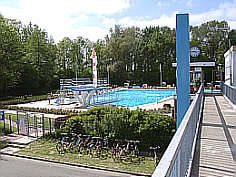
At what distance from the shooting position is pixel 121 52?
1751 inches

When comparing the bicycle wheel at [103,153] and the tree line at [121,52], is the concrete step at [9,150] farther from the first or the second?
the tree line at [121,52]

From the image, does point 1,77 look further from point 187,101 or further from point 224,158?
point 224,158

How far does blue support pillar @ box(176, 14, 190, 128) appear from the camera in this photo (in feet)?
19.7

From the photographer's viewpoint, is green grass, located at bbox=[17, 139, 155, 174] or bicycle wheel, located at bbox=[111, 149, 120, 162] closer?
green grass, located at bbox=[17, 139, 155, 174]

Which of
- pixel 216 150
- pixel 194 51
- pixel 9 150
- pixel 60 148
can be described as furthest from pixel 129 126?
pixel 194 51

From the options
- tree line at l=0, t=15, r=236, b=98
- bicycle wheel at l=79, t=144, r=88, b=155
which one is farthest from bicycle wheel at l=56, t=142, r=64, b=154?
tree line at l=0, t=15, r=236, b=98

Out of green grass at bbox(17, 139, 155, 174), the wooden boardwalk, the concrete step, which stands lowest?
the concrete step

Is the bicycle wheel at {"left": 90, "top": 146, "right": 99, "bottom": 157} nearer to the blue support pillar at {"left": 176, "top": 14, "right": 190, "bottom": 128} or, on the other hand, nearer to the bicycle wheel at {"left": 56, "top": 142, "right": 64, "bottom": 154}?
the bicycle wheel at {"left": 56, "top": 142, "right": 64, "bottom": 154}

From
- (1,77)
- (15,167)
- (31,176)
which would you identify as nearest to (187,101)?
(31,176)

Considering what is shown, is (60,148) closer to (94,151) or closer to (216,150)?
(94,151)

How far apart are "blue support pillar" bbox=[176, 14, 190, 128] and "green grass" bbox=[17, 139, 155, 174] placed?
10.3 ft

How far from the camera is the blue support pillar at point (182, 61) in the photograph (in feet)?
19.7

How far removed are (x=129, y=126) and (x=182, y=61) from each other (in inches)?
186

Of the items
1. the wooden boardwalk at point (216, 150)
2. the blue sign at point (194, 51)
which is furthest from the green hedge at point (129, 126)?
the blue sign at point (194, 51)
